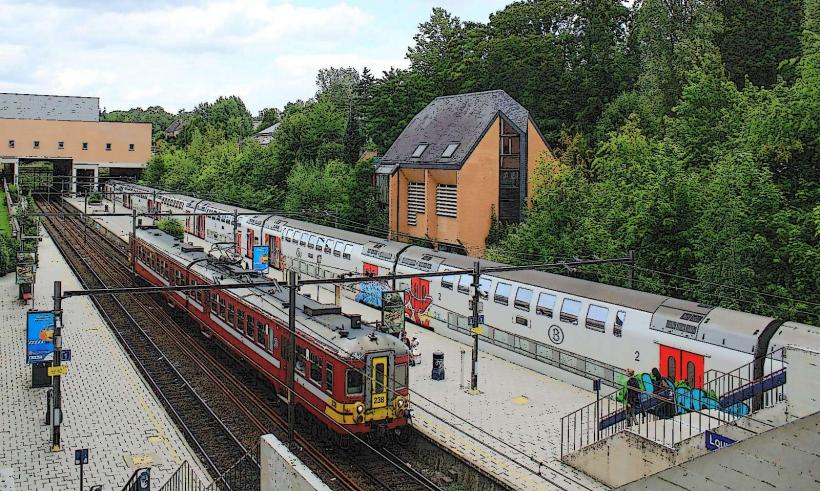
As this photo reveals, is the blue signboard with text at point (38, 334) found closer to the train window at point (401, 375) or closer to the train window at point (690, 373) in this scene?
the train window at point (401, 375)

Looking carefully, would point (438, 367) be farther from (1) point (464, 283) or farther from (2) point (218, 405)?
(2) point (218, 405)

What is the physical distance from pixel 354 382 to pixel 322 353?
43.7 inches

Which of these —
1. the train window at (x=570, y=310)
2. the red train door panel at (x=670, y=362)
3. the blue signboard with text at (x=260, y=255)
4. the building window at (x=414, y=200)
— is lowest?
the red train door panel at (x=670, y=362)

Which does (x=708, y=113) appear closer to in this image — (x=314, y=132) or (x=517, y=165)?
(x=517, y=165)

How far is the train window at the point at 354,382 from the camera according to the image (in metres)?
17.2

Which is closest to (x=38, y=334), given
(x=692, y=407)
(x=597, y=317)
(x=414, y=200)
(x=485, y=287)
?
(x=485, y=287)

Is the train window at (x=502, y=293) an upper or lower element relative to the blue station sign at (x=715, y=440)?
upper

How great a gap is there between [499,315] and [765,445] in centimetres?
2063

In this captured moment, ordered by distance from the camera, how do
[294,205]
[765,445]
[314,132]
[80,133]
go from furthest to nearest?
[80,133], [314,132], [294,205], [765,445]

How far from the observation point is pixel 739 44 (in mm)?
41000

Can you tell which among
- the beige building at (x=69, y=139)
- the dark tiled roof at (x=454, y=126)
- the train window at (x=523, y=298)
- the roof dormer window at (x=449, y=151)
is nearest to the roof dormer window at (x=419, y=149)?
the dark tiled roof at (x=454, y=126)

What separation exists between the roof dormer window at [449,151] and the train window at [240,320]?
19.2 meters

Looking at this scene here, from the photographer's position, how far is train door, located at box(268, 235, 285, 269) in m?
43.6

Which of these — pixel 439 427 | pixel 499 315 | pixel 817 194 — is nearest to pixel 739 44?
pixel 817 194
